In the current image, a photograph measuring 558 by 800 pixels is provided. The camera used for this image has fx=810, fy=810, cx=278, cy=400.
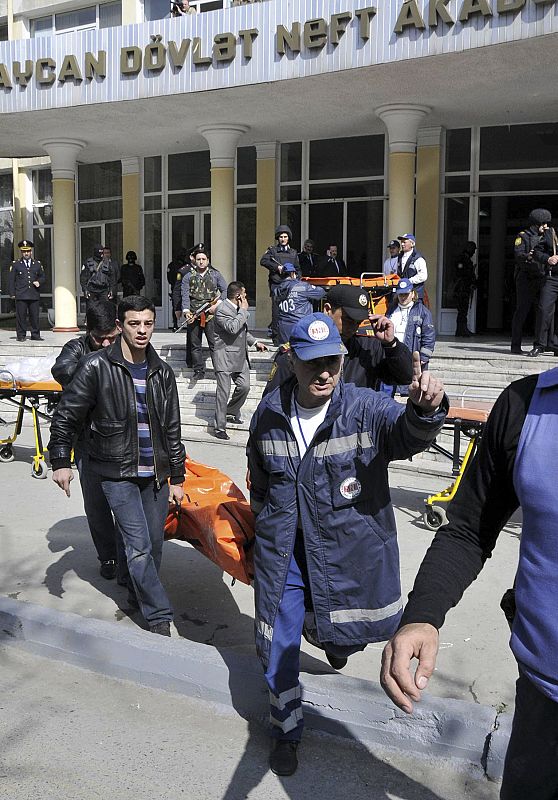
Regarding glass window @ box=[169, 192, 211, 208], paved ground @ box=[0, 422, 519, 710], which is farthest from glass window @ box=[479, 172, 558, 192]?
paved ground @ box=[0, 422, 519, 710]

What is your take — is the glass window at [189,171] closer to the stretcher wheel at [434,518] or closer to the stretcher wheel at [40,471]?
the stretcher wheel at [40,471]

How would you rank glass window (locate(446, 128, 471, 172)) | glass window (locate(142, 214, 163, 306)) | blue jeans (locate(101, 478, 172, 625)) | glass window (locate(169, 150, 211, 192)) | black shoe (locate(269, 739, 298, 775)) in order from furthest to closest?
glass window (locate(142, 214, 163, 306)), glass window (locate(169, 150, 211, 192)), glass window (locate(446, 128, 471, 172)), blue jeans (locate(101, 478, 172, 625)), black shoe (locate(269, 739, 298, 775))

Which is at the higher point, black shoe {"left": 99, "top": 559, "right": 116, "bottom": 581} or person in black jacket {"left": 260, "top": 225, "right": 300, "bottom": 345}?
person in black jacket {"left": 260, "top": 225, "right": 300, "bottom": 345}

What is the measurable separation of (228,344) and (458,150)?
8.36 m

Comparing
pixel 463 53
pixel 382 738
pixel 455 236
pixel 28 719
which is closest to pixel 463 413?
pixel 382 738

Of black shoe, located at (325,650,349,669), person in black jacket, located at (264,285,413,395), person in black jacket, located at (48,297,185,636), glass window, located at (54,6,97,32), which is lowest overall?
black shoe, located at (325,650,349,669)

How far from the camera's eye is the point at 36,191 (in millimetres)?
22250

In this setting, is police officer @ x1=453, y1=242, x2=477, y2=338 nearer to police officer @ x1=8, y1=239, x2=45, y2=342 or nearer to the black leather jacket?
police officer @ x1=8, y1=239, x2=45, y2=342

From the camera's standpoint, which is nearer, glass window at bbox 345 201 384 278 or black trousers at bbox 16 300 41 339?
black trousers at bbox 16 300 41 339

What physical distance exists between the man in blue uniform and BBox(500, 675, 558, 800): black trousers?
1.21 m

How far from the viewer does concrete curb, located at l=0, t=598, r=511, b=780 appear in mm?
3303

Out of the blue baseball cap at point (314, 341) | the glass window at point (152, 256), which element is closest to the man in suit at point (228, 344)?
the blue baseball cap at point (314, 341)

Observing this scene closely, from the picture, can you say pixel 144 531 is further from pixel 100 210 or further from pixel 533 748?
pixel 100 210

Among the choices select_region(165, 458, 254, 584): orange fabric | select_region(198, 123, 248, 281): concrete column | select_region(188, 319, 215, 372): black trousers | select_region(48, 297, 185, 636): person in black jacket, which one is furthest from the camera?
select_region(198, 123, 248, 281): concrete column
